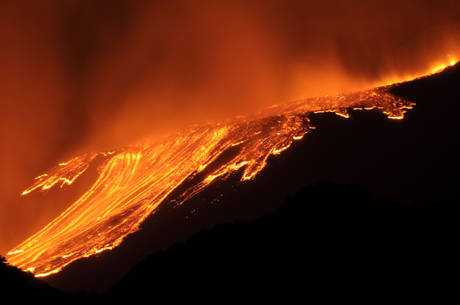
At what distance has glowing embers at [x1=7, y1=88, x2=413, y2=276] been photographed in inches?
883

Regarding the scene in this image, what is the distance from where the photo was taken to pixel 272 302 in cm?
947

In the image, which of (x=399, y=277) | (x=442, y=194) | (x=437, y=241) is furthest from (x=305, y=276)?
(x=442, y=194)

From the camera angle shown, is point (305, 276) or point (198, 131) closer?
point (305, 276)

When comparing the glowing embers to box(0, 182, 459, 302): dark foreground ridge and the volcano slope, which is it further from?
box(0, 182, 459, 302): dark foreground ridge

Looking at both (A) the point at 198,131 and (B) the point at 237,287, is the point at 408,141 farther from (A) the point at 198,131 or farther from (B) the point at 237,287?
(B) the point at 237,287

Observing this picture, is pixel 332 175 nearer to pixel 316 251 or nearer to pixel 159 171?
pixel 159 171

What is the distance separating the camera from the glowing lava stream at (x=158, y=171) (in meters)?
22.4

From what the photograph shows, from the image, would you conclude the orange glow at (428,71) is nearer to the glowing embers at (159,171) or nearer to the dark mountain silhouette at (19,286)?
the glowing embers at (159,171)

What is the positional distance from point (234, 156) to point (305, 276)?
14796 millimetres

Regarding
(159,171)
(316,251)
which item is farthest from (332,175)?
(316,251)

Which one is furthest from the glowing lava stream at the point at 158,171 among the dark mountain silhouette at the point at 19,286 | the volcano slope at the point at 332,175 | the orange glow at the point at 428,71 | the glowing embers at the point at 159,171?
the dark mountain silhouette at the point at 19,286

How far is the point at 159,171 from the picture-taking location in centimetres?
2705

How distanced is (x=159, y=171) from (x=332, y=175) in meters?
7.99

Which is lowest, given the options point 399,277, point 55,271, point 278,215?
point 55,271
